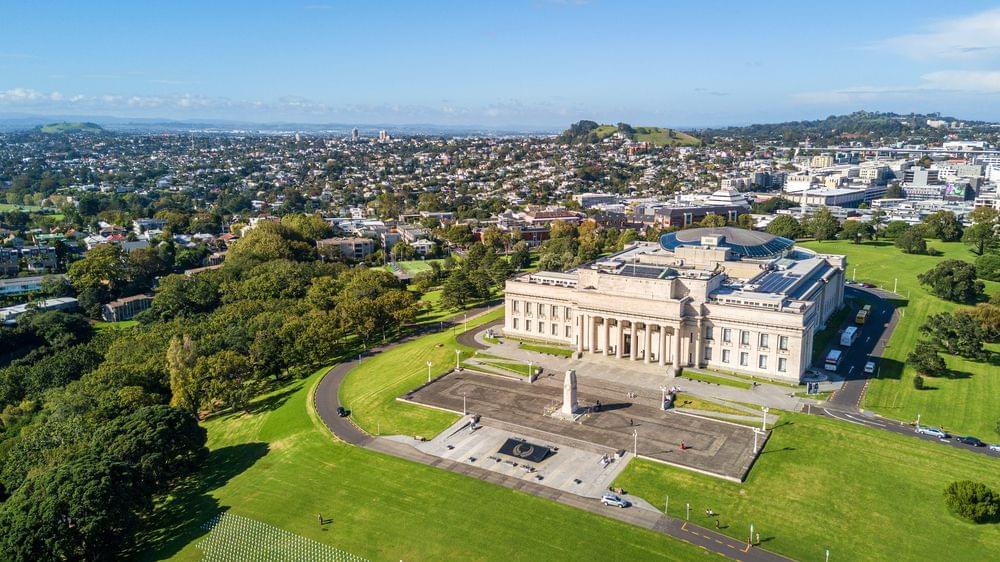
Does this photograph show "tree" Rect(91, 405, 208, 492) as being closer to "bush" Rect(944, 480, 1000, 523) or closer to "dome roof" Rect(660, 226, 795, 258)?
"bush" Rect(944, 480, 1000, 523)

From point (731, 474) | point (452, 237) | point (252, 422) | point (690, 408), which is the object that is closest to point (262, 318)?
point (252, 422)

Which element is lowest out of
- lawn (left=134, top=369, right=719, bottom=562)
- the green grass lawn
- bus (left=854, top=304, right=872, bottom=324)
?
lawn (left=134, top=369, right=719, bottom=562)

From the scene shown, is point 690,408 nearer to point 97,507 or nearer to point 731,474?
point 731,474

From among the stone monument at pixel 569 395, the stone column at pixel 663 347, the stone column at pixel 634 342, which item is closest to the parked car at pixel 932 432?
the stone column at pixel 663 347

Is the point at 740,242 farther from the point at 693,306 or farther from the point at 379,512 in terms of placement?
the point at 379,512

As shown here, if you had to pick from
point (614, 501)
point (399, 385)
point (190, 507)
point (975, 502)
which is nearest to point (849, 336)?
point (975, 502)

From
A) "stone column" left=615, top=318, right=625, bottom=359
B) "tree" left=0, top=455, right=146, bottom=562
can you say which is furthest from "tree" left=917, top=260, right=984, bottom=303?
"tree" left=0, top=455, right=146, bottom=562
